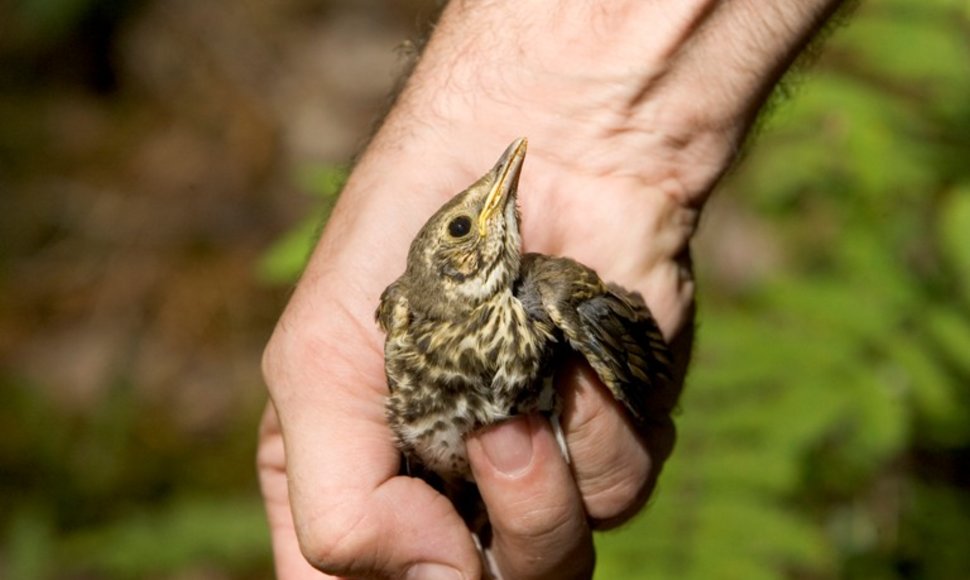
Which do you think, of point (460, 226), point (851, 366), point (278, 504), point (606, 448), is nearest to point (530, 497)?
point (606, 448)

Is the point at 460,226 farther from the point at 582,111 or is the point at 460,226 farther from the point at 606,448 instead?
the point at 606,448

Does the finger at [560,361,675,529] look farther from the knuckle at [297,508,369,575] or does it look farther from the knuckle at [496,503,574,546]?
the knuckle at [297,508,369,575]

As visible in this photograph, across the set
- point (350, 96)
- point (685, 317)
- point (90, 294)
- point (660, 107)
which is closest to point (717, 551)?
point (685, 317)

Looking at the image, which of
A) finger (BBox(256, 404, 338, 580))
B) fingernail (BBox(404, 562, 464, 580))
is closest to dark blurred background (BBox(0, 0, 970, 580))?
finger (BBox(256, 404, 338, 580))

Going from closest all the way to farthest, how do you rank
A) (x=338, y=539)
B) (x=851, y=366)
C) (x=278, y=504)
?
(x=338, y=539), (x=278, y=504), (x=851, y=366)

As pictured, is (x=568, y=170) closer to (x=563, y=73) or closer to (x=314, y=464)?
(x=563, y=73)

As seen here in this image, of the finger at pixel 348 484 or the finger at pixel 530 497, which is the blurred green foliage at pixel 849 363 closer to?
the finger at pixel 530 497
